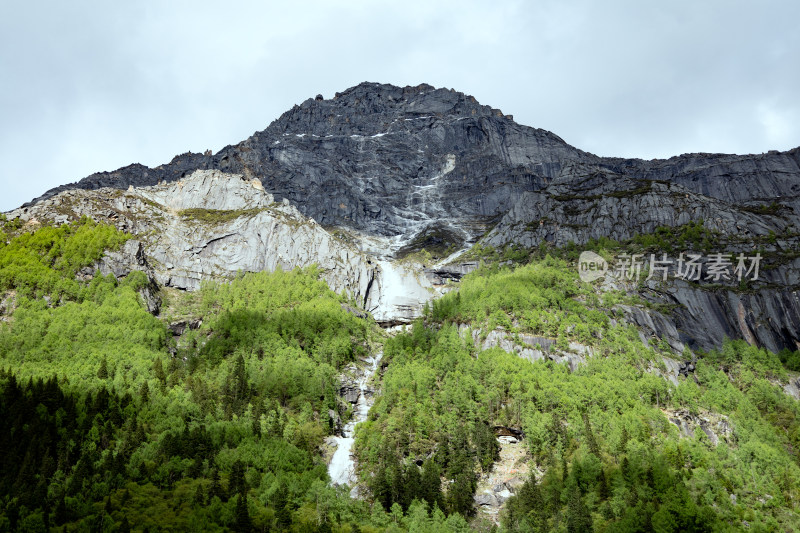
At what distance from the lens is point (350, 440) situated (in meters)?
108

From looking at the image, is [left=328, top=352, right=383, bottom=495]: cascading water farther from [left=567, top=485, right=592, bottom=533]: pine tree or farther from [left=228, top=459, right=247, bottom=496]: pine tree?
[left=567, top=485, right=592, bottom=533]: pine tree

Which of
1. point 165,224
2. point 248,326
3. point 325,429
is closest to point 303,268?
point 248,326

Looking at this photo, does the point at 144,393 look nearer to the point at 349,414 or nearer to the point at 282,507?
the point at 282,507

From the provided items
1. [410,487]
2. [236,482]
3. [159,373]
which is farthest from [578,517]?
[159,373]

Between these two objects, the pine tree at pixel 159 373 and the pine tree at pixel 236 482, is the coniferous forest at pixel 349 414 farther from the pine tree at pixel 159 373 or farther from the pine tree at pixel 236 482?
the pine tree at pixel 159 373

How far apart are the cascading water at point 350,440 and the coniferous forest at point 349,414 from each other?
124 inches

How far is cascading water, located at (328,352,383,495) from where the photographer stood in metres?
96.9

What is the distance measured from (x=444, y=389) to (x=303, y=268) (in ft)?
253

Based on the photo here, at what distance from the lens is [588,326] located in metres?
126

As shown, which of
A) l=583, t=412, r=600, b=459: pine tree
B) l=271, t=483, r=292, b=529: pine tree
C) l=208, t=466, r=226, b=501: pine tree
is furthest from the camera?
l=583, t=412, r=600, b=459: pine tree

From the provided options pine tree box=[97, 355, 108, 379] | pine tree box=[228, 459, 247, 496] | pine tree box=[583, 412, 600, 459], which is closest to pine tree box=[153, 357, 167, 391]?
pine tree box=[97, 355, 108, 379]

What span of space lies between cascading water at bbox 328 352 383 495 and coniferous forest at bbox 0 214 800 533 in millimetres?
3157

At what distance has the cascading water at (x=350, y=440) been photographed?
9694cm

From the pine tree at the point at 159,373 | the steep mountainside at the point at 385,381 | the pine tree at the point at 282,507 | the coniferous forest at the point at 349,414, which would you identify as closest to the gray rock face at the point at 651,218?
the steep mountainside at the point at 385,381
